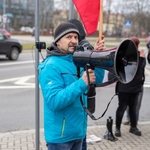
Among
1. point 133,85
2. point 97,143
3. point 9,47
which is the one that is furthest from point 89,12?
point 9,47

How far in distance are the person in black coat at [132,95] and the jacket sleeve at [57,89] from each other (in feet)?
A: 8.70

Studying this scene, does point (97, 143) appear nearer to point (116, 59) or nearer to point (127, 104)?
point (127, 104)

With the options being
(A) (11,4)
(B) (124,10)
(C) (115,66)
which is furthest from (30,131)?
(A) (11,4)

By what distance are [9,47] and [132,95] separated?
12.2 meters

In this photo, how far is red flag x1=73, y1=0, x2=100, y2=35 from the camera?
3.66 meters

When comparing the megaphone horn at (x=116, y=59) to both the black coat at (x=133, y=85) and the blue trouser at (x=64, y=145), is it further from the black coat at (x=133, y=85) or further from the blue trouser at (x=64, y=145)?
the black coat at (x=133, y=85)

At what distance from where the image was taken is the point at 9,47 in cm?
1655

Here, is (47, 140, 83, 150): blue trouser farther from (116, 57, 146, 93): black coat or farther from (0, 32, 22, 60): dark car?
(0, 32, 22, 60): dark car

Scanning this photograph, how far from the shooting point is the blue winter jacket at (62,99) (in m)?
2.49

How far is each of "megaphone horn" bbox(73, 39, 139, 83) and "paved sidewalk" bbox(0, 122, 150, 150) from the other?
8.11ft

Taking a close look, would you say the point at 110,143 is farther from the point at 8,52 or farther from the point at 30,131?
the point at 8,52

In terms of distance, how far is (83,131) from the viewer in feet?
9.37

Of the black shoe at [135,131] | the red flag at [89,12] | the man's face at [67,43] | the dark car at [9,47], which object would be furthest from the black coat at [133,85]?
the dark car at [9,47]

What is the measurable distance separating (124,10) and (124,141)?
180 ft
